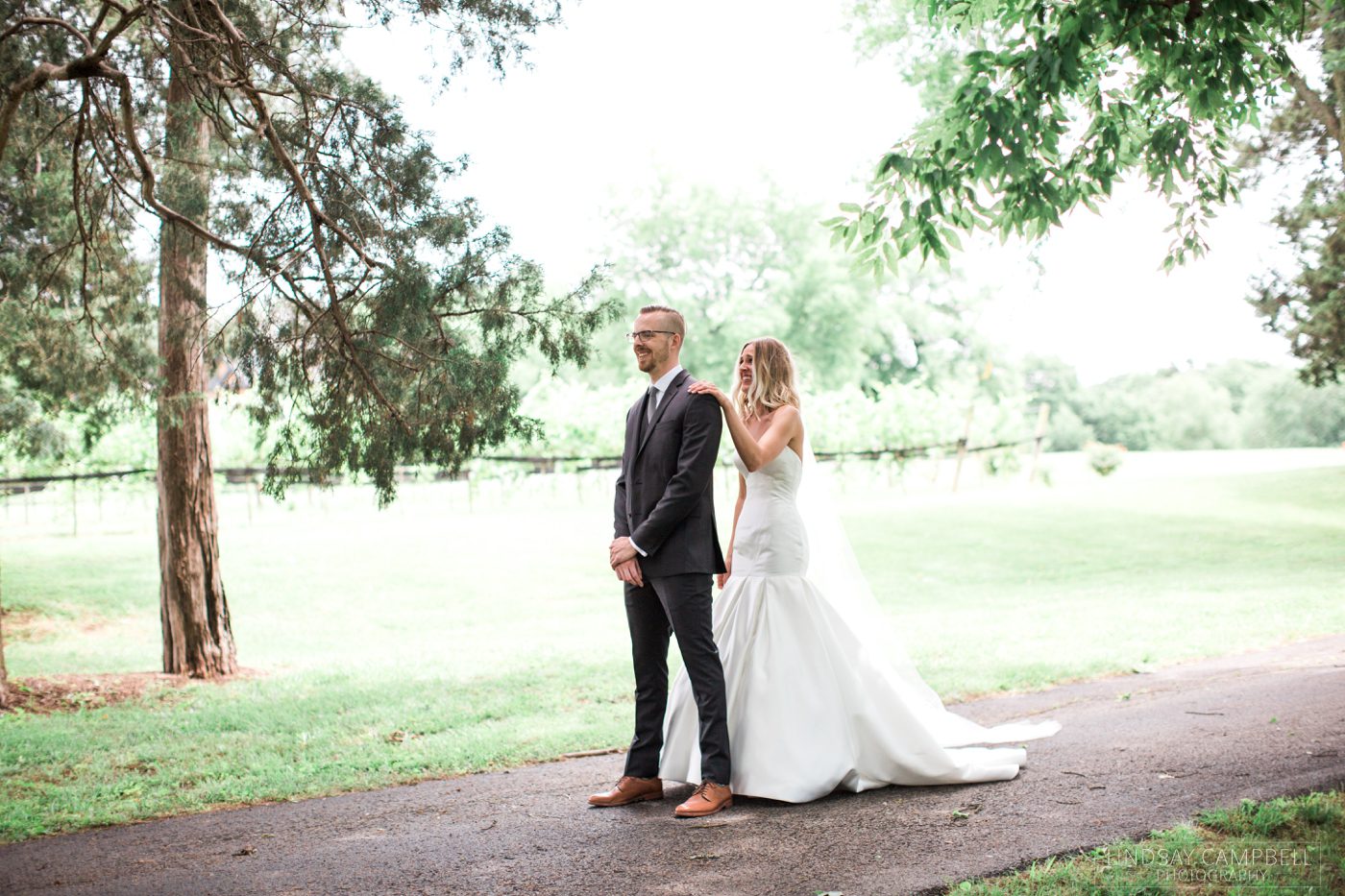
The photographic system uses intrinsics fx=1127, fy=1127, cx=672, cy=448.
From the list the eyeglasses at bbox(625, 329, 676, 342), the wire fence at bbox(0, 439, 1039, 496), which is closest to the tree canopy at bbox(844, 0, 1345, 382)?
the eyeglasses at bbox(625, 329, 676, 342)

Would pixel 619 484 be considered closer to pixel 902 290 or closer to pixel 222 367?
pixel 222 367

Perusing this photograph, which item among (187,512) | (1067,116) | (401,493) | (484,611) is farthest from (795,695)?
(401,493)

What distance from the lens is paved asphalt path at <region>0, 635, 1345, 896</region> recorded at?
3.99m

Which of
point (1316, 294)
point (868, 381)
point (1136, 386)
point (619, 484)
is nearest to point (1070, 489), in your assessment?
point (1316, 294)

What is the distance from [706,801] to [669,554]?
1039 mm

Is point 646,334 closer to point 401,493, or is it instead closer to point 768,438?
point 768,438

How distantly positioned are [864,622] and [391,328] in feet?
10.5

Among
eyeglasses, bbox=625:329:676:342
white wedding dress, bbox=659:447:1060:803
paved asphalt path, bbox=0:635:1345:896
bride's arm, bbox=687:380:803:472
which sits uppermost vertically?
eyeglasses, bbox=625:329:676:342

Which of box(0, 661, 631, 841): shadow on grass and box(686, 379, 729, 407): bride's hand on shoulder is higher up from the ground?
box(686, 379, 729, 407): bride's hand on shoulder

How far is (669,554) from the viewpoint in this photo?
4852mm

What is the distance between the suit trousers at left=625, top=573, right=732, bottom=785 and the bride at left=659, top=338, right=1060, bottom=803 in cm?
15

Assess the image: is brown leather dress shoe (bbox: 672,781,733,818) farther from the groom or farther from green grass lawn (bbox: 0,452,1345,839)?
green grass lawn (bbox: 0,452,1345,839)

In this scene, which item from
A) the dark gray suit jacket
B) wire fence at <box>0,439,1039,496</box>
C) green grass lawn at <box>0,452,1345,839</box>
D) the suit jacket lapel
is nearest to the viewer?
the dark gray suit jacket

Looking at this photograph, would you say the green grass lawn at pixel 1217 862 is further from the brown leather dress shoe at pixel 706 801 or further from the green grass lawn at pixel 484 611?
the green grass lawn at pixel 484 611
